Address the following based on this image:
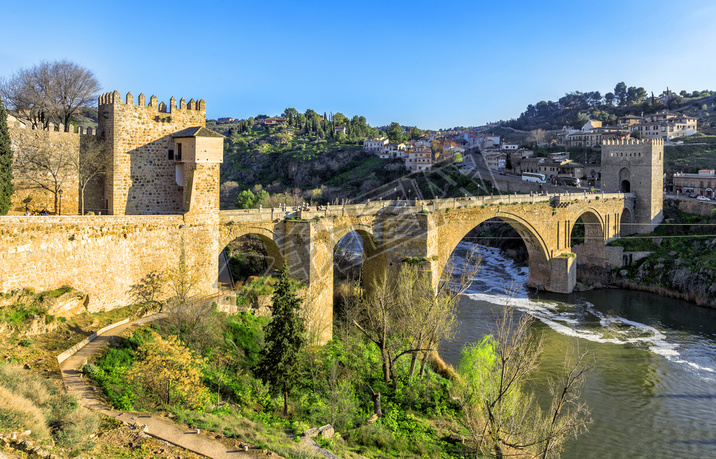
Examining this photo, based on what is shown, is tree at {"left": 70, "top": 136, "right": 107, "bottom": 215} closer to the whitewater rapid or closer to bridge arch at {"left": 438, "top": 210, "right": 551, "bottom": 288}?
the whitewater rapid

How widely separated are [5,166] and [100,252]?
3.81m

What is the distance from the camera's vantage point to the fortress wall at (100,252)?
13.5 m

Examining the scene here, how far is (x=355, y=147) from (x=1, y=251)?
78585mm

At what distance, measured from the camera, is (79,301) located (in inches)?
576

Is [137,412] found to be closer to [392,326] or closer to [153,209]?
[153,209]

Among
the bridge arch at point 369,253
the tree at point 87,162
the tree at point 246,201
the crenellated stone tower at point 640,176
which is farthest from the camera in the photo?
the crenellated stone tower at point 640,176

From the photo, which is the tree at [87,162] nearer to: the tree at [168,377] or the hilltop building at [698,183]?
the tree at [168,377]

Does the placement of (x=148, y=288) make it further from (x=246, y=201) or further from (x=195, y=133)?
(x=246, y=201)

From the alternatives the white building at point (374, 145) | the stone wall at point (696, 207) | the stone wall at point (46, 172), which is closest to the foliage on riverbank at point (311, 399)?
the stone wall at point (46, 172)

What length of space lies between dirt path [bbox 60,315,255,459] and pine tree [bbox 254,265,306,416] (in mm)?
3715

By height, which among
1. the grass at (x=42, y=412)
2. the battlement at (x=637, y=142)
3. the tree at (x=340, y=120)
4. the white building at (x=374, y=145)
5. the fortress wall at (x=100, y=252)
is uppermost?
the tree at (x=340, y=120)

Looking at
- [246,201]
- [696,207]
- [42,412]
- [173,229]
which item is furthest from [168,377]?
[696,207]

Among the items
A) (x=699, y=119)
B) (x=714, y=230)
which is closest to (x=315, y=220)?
(x=714, y=230)

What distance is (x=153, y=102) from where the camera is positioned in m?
17.5
